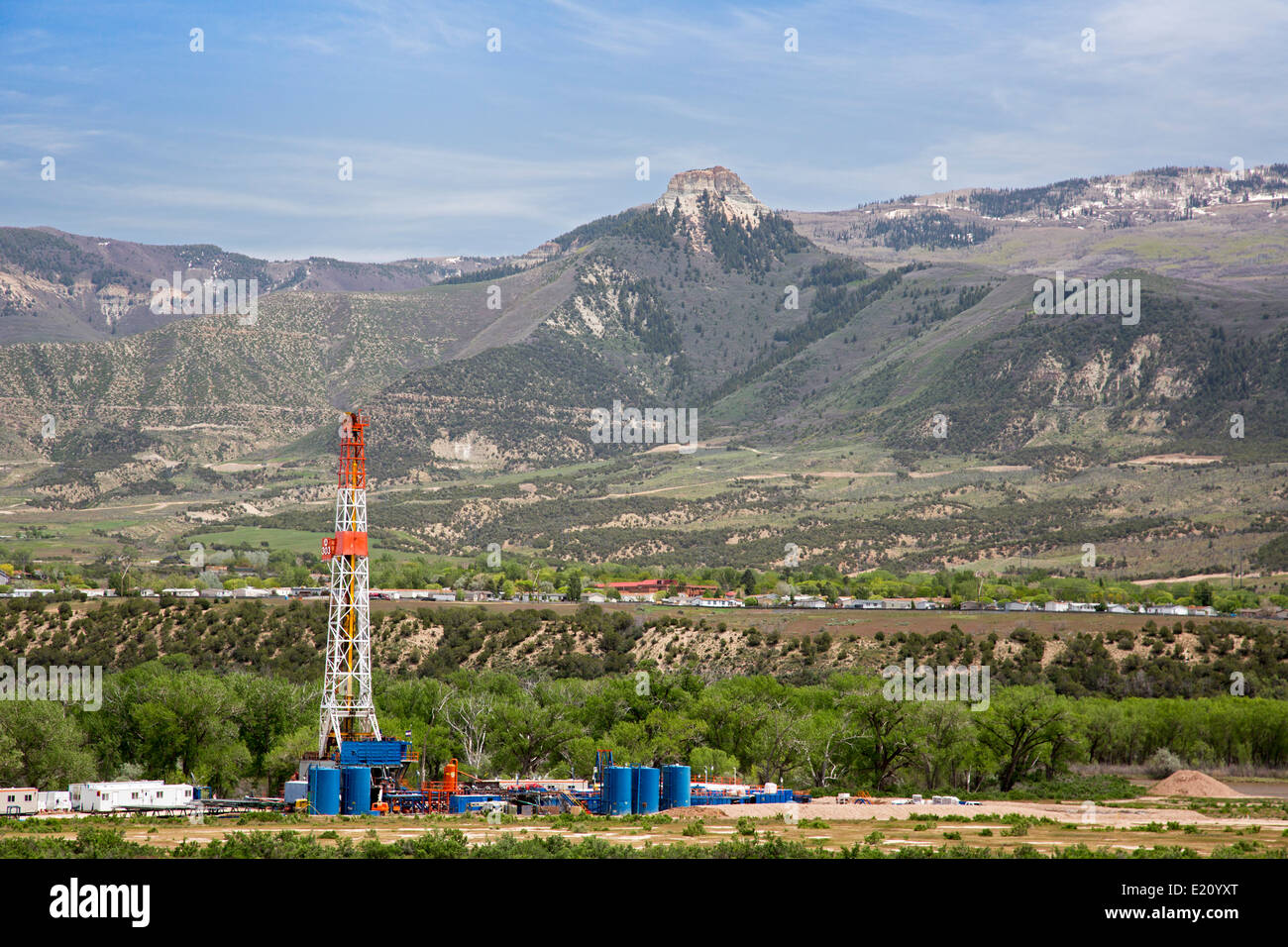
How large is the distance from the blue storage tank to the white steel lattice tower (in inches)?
441

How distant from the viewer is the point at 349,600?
5562 centimetres

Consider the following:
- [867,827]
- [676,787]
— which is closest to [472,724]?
[676,787]

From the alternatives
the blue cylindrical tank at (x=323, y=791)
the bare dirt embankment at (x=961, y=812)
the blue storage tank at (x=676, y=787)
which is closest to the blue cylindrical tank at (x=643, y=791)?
the blue storage tank at (x=676, y=787)

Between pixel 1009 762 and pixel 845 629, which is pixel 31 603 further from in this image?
pixel 1009 762

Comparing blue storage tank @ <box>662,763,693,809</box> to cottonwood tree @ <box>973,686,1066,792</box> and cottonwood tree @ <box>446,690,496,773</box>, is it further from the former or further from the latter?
cottonwood tree @ <box>973,686,1066,792</box>

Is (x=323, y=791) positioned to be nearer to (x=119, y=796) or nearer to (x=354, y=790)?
(x=354, y=790)

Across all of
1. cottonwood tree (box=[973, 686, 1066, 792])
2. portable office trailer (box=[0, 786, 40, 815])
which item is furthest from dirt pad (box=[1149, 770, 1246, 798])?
portable office trailer (box=[0, 786, 40, 815])

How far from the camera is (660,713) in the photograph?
231ft

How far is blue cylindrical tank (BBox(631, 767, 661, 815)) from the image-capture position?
→ 50.8 m

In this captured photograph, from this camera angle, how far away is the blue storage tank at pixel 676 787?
51406 millimetres
